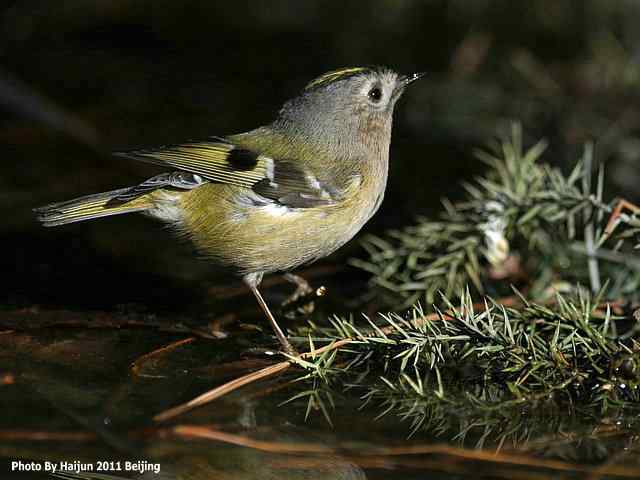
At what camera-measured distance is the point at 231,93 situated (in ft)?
16.3

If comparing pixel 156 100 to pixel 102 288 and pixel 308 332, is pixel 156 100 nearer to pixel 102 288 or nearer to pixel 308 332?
pixel 102 288

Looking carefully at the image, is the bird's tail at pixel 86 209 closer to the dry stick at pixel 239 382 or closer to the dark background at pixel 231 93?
the dark background at pixel 231 93

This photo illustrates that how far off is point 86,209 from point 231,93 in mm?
2247

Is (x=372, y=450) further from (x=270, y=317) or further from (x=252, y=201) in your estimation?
(x=252, y=201)

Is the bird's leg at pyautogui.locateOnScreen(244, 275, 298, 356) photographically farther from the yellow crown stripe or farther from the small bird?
the yellow crown stripe

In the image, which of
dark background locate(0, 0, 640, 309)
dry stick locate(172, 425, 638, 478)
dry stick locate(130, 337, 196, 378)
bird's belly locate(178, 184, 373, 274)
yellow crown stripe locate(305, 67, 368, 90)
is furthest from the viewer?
dark background locate(0, 0, 640, 309)

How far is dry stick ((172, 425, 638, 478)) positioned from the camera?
5.90 ft

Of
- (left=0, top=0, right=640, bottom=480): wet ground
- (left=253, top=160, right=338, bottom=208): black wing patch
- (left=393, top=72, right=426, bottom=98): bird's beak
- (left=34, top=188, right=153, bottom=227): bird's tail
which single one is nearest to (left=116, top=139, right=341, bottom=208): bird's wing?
(left=253, top=160, right=338, bottom=208): black wing patch

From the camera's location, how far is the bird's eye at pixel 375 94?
3199 mm

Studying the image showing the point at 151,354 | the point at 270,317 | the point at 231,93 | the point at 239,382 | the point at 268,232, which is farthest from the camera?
the point at 231,93

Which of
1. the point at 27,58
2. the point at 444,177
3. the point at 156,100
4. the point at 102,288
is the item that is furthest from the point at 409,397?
the point at 27,58

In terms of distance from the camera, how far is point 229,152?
292 centimetres

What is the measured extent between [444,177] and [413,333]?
1.98 meters

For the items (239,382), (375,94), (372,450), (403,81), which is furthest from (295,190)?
(372,450)
